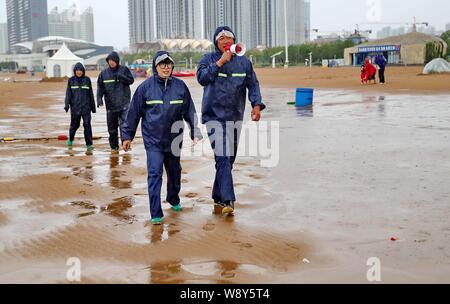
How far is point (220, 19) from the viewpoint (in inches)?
5556

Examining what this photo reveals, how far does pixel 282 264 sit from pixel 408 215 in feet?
6.35

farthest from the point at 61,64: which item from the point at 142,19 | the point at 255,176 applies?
the point at 142,19

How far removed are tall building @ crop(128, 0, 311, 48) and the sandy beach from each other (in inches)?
5140

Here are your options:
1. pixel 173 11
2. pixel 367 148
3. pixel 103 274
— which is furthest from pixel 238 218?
pixel 173 11

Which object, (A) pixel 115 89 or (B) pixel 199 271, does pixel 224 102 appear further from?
(A) pixel 115 89

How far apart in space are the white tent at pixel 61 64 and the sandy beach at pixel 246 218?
186 feet

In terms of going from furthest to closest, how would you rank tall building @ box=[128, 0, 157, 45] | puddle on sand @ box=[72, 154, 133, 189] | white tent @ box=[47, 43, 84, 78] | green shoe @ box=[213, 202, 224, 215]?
tall building @ box=[128, 0, 157, 45] → white tent @ box=[47, 43, 84, 78] → puddle on sand @ box=[72, 154, 133, 189] → green shoe @ box=[213, 202, 224, 215]

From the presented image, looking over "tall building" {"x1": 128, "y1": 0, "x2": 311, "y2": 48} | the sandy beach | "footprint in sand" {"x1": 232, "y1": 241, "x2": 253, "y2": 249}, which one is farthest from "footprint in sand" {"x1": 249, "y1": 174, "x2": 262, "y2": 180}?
"tall building" {"x1": 128, "y1": 0, "x2": 311, "y2": 48}

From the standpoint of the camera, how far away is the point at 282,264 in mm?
4664

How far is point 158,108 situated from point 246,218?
56.4 inches

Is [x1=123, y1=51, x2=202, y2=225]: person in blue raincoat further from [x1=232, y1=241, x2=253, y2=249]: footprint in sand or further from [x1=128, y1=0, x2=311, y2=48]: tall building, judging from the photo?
[x1=128, y1=0, x2=311, y2=48]: tall building

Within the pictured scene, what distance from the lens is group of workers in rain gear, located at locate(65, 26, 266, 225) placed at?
609 centimetres
